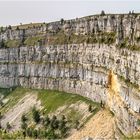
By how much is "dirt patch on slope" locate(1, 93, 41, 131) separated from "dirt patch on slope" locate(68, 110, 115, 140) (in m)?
31.0

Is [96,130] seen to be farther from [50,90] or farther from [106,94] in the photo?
[50,90]

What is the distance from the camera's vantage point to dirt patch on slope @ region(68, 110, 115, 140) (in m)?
104

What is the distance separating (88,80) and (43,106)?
52.8ft

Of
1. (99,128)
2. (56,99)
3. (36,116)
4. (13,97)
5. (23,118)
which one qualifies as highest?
(99,128)

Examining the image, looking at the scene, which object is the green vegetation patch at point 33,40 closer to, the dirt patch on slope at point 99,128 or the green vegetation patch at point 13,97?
the green vegetation patch at point 13,97

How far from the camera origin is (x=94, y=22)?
129375 millimetres

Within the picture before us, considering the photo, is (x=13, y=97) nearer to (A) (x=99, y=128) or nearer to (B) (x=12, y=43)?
(B) (x=12, y=43)

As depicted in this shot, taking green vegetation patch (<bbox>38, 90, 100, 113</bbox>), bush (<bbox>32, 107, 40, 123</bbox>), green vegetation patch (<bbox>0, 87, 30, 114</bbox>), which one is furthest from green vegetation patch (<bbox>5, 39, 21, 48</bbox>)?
bush (<bbox>32, 107, 40, 123</bbox>)

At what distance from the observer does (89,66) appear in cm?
13125

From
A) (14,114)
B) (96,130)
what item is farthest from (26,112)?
(96,130)

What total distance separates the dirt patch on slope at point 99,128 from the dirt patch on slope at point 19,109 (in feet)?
102

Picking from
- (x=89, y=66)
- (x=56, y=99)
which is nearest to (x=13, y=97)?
(x=56, y=99)

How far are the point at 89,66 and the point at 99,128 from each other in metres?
25.5

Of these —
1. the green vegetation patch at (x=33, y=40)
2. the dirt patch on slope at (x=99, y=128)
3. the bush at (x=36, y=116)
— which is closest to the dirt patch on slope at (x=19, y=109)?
the bush at (x=36, y=116)
